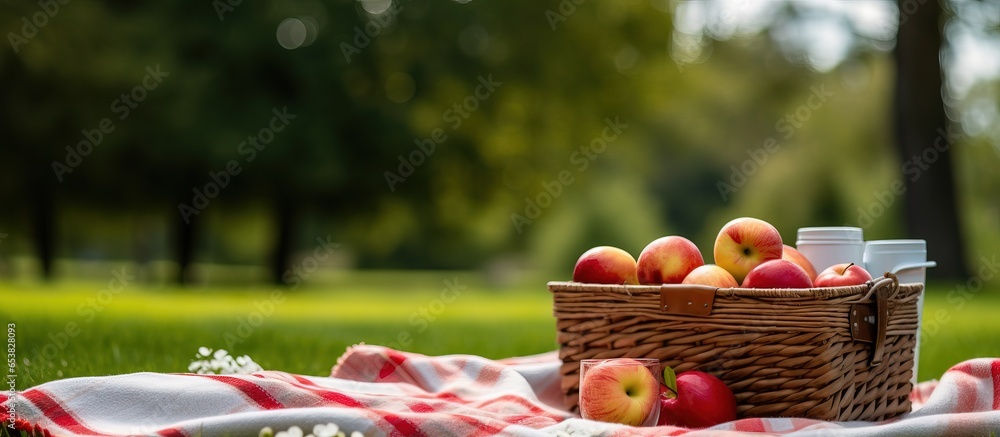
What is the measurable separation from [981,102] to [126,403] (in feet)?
100

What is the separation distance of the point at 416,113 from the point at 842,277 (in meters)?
12.2

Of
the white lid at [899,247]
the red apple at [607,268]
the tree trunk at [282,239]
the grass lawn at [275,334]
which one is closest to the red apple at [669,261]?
the red apple at [607,268]

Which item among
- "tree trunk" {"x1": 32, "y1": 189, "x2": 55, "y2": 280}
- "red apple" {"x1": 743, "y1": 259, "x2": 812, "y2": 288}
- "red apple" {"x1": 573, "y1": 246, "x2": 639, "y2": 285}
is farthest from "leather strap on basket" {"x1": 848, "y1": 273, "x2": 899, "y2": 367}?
"tree trunk" {"x1": 32, "y1": 189, "x2": 55, "y2": 280}

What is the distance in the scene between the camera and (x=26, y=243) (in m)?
18.7

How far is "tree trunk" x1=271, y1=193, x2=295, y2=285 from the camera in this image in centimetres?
1530

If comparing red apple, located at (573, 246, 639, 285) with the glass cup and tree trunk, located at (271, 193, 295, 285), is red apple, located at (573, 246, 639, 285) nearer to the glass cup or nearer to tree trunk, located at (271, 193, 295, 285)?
the glass cup

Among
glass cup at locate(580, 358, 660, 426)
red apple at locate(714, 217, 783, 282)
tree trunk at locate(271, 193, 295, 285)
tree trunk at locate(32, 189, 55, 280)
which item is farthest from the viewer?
tree trunk at locate(271, 193, 295, 285)

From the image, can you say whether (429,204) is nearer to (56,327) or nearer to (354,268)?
(56,327)

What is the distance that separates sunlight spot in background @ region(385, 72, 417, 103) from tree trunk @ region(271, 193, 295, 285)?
2468mm

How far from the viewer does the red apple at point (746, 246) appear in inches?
105

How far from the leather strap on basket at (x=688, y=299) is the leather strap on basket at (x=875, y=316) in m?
0.37

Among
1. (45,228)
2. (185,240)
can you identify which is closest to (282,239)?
(185,240)

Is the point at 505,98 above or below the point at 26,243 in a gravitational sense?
above

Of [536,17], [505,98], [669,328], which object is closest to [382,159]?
[505,98]
